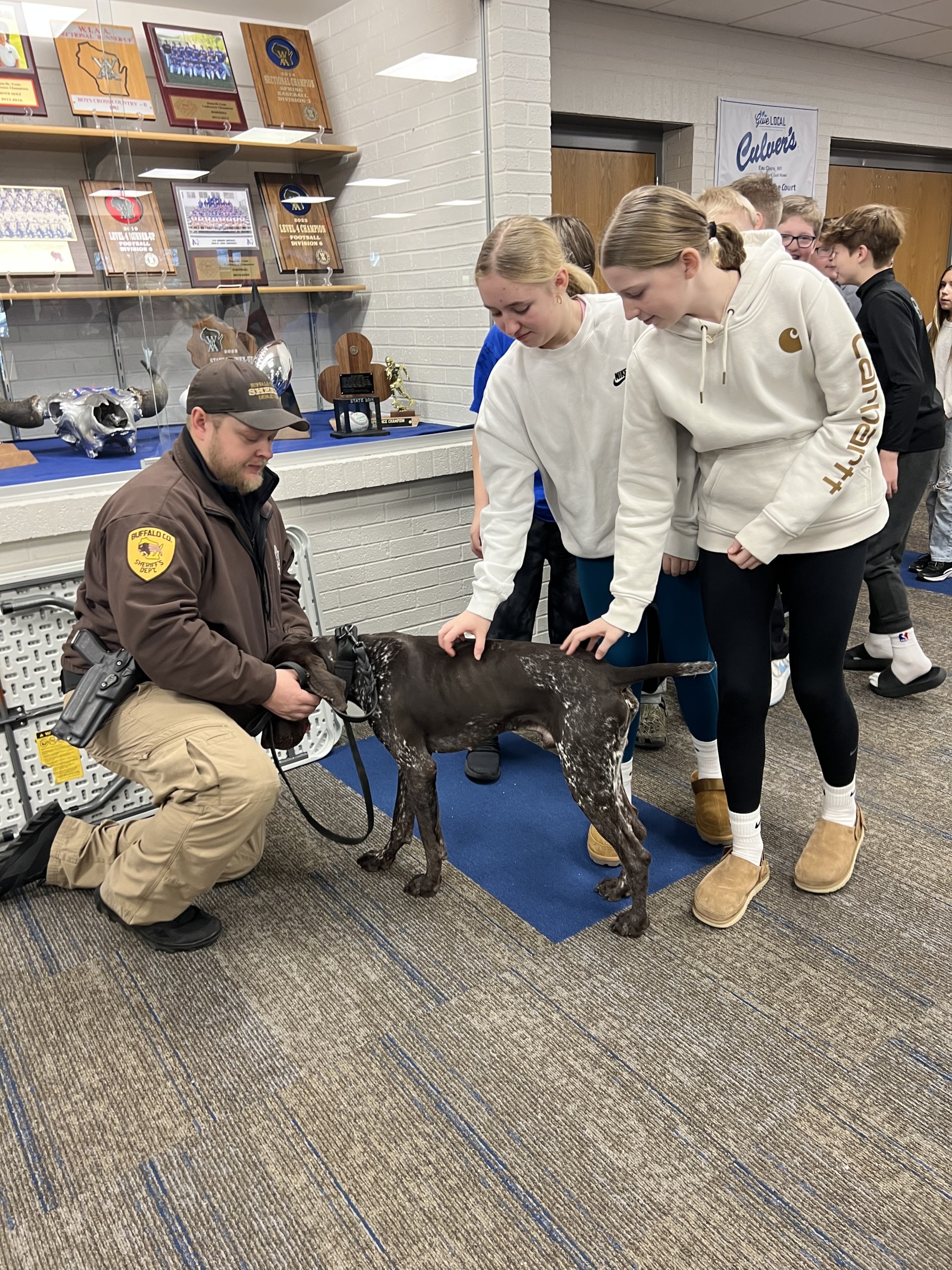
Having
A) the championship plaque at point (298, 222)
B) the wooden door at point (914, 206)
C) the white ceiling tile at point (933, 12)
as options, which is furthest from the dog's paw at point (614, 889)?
the wooden door at point (914, 206)

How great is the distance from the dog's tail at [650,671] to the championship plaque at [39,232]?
2.32m

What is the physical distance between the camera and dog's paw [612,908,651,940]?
2.12m

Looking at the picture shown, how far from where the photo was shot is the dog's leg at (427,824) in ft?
7.06

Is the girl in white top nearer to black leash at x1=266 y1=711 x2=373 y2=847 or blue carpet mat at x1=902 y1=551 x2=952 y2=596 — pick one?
blue carpet mat at x1=902 y1=551 x2=952 y2=596

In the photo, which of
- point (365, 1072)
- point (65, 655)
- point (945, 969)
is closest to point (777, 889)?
point (945, 969)

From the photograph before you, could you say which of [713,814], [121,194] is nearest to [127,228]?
[121,194]

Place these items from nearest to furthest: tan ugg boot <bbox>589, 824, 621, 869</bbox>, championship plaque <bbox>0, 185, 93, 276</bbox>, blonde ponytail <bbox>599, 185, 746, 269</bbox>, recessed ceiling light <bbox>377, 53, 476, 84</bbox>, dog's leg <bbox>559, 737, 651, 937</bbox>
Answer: blonde ponytail <bbox>599, 185, 746, 269</bbox>, dog's leg <bbox>559, 737, 651, 937</bbox>, tan ugg boot <bbox>589, 824, 621, 869</bbox>, championship plaque <bbox>0, 185, 93, 276</bbox>, recessed ceiling light <bbox>377, 53, 476, 84</bbox>

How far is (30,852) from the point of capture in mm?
2322

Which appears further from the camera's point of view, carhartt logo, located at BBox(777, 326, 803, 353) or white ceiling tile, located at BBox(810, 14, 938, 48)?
white ceiling tile, located at BBox(810, 14, 938, 48)

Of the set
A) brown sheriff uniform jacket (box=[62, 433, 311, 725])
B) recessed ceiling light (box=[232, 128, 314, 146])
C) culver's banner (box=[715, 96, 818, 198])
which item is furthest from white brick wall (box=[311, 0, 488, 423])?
culver's banner (box=[715, 96, 818, 198])

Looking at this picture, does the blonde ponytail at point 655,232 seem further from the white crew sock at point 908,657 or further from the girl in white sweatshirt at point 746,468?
the white crew sock at point 908,657

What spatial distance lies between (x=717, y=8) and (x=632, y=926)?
491 centimetres

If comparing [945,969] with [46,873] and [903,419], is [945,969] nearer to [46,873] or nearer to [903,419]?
[903,419]

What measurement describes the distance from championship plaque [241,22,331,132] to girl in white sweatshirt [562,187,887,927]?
7.40ft
